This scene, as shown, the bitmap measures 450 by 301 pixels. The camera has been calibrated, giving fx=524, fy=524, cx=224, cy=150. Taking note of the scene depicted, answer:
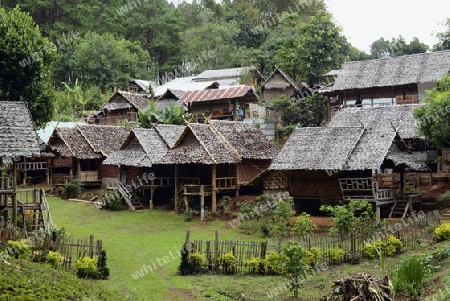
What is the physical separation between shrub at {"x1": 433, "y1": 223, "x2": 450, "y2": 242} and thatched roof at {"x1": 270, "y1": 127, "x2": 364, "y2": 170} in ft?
17.7

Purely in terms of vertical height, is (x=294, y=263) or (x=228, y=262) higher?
(x=294, y=263)

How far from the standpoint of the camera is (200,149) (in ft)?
86.3

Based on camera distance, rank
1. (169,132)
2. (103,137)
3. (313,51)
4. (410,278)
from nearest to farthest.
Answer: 1. (410,278)
2. (169,132)
3. (103,137)
4. (313,51)

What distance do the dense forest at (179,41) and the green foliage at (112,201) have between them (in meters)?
17.8

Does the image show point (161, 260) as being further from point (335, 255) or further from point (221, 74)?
point (221, 74)

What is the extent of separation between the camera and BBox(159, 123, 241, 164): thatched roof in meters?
25.9

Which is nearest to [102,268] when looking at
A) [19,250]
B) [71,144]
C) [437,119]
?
[19,250]

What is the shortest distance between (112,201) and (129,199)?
0.93 metres

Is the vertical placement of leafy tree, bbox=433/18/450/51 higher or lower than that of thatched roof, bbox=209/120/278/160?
higher

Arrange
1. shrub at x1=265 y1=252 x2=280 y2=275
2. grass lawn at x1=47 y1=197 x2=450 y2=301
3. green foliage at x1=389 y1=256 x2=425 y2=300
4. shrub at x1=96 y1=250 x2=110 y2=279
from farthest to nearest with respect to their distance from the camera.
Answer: shrub at x1=265 y1=252 x2=280 y2=275
shrub at x1=96 y1=250 x2=110 y2=279
grass lawn at x1=47 y1=197 x2=450 y2=301
green foliage at x1=389 y1=256 x2=425 y2=300

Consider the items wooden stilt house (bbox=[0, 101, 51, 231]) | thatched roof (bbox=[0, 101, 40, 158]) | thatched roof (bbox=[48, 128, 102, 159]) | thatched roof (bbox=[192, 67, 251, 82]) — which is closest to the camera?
thatched roof (bbox=[0, 101, 40, 158])

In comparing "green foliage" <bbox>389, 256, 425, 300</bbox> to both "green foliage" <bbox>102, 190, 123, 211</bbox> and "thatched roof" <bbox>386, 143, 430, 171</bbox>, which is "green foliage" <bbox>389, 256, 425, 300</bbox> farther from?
"green foliage" <bbox>102, 190, 123, 211</bbox>

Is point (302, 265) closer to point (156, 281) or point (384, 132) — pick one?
point (156, 281)

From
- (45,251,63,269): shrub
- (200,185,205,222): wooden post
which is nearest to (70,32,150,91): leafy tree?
(200,185,205,222): wooden post
